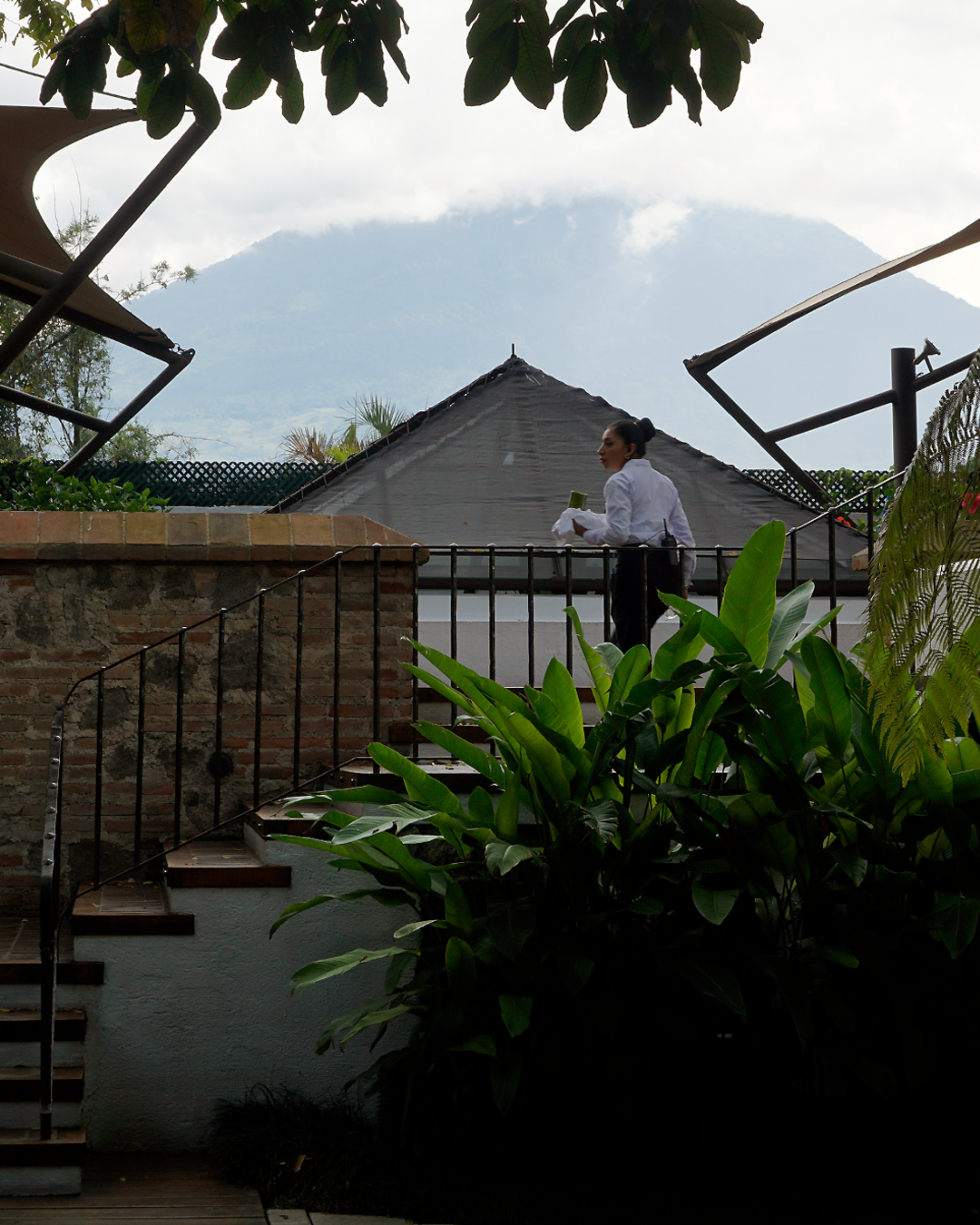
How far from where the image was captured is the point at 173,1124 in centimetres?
400

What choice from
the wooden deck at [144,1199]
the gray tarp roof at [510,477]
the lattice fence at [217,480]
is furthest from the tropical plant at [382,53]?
the lattice fence at [217,480]

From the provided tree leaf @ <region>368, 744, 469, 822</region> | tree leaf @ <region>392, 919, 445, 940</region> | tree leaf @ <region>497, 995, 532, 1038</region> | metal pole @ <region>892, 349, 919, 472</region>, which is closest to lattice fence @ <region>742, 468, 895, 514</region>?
metal pole @ <region>892, 349, 919, 472</region>

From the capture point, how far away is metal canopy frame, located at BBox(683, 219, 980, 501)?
489 centimetres

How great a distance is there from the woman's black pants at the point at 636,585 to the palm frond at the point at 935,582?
6.44ft

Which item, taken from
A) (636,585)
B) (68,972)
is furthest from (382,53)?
(68,972)

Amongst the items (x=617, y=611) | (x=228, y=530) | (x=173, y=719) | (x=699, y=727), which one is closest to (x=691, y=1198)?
(x=699, y=727)

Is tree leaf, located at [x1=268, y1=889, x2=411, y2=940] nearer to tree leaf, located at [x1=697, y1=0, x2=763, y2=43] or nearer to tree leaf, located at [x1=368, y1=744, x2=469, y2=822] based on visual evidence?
tree leaf, located at [x1=368, y1=744, x2=469, y2=822]

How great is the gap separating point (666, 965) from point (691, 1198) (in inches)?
28.6

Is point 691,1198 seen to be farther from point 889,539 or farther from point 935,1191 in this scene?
point 889,539

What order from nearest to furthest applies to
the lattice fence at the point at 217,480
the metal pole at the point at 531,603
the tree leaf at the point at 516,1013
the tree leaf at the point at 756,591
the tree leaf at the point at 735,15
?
the tree leaf at the point at 735,15, the tree leaf at the point at 516,1013, the tree leaf at the point at 756,591, the metal pole at the point at 531,603, the lattice fence at the point at 217,480

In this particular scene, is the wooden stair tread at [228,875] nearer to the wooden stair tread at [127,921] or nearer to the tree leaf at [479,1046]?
the wooden stair tread at [127,921]

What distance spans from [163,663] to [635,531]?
2.28m

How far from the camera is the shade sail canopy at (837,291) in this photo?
447cm

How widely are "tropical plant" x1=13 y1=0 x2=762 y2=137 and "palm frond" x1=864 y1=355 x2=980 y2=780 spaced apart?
1.23 m
